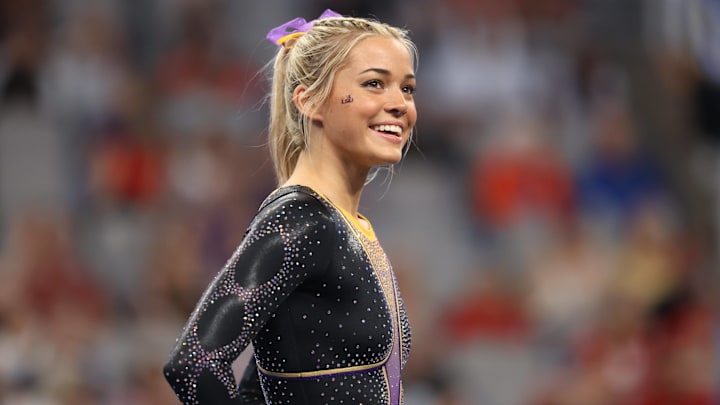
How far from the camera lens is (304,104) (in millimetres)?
2734

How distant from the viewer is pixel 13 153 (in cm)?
761

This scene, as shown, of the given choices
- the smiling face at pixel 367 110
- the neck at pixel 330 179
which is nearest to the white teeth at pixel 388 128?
the smiling face at pixel 367 110

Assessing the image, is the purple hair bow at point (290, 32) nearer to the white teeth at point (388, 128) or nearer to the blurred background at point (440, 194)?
the white teeth at point (388, 128)

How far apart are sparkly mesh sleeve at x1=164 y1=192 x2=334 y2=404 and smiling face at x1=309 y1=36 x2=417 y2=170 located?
0.23m

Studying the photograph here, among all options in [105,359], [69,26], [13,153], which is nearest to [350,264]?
[105,359]

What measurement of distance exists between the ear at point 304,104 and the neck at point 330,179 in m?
0.10

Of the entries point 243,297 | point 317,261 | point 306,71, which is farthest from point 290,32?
point 243,297

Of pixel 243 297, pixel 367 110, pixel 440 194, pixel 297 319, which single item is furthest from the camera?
pixel 440 194

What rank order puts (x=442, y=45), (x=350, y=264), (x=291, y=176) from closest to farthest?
(x=350, y=264), (x=291, y=176), (x=442, y=45)

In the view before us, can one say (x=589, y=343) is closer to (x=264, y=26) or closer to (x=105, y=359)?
(x=105, y=359)

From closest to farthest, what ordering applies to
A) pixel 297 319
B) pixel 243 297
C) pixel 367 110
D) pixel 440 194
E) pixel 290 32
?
pixel 243 297, pixel 297 319, pixel 367 110, pixel 290 32, pixel 440 194

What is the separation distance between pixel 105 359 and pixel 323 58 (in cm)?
427

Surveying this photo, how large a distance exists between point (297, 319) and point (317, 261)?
14 centimetres

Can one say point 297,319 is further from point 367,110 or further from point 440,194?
point 440,194
